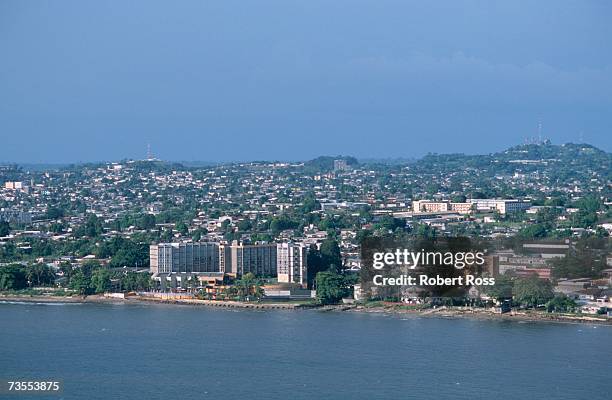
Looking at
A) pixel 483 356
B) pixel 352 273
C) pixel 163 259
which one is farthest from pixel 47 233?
pixel 483 356

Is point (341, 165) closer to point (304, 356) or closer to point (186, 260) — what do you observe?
point (186, 260)

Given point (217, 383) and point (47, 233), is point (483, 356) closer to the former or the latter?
point (217, 383)

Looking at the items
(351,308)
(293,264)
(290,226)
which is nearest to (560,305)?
(351,308)

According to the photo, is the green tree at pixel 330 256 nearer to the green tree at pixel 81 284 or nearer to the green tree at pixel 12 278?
the green tree at pixel 81 284

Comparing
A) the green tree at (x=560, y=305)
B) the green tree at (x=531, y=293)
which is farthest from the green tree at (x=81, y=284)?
the green tree at (x=560, y=305)

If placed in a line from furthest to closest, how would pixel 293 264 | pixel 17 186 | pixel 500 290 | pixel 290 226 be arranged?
pixel 17 186 < pixel 290 226 < pixel 293 264 < pixel 500 290
